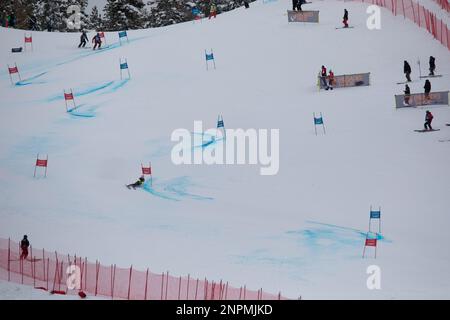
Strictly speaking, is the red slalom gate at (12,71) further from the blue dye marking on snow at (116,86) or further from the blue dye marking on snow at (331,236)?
the blue dye marking on snow at (331,236)

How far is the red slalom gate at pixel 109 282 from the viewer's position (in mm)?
22484

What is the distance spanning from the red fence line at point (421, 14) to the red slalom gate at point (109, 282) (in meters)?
27.9

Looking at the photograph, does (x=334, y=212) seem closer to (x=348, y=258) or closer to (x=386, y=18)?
(x=348, y=258)

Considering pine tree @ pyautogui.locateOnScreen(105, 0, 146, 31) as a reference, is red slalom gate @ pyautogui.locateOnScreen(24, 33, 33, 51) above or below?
below

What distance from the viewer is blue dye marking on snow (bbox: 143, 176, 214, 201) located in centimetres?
3259

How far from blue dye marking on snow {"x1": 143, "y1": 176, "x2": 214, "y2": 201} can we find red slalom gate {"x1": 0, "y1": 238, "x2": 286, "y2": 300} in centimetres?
728

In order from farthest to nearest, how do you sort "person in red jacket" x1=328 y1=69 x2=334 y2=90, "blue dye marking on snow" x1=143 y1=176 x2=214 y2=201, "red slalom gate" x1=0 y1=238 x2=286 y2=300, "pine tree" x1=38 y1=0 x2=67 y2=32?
"pine tree" x1=38 y1=0 x2=67 y2=32, "person in red jacket" x1=328 y1=69 x2=334 y2=90, "blue dye marking on snow" x1=143 y1=176 x2=214 y2=201, "red slalom gate" x1=0 y1=238 x2=286 y2=300

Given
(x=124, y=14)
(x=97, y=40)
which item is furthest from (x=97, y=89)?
(x=124, y=14)

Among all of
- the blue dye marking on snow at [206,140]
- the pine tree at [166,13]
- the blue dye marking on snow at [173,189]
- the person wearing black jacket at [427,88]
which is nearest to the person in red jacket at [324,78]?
the person wearing black jacket at [427,88]

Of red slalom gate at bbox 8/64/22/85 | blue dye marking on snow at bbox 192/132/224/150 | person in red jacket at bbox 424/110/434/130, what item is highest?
red slalom gate at bbox 8/64/22/85

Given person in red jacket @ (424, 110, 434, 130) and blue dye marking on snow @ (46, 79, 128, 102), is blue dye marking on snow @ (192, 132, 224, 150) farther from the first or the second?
blue dye marking on snow @ (46, 79, 128, 102)

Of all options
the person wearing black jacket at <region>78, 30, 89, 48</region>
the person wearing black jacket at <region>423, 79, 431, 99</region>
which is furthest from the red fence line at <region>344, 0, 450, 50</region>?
the person wearing black jacket at <region>78, 30, 89, 48</region>
